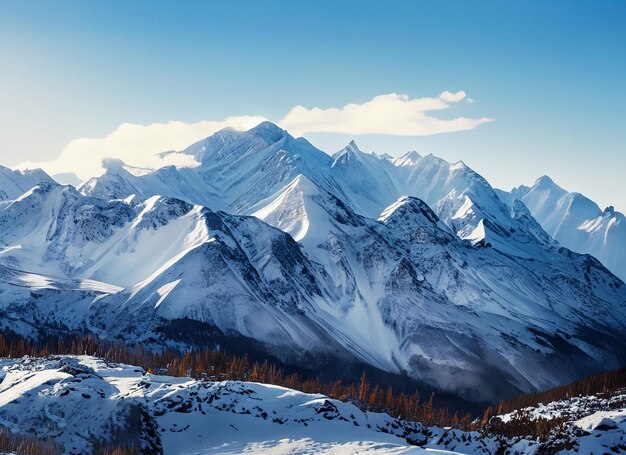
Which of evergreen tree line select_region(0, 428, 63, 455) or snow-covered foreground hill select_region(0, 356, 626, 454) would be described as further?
snow-covered foreground hill select_region(0, 356, 626, 454)

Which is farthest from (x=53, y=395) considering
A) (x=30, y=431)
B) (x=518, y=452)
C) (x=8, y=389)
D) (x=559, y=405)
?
(x=559, y=405)

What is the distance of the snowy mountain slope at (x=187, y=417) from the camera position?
75.7m

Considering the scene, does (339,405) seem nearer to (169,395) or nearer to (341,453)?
(341,453)

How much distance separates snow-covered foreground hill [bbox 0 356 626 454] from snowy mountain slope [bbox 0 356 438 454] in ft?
0.45

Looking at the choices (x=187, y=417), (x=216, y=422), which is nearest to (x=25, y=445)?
(x=187, y=417)

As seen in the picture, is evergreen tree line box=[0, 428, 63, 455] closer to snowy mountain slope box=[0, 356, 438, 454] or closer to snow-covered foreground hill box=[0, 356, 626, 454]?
snow-covered foreground hill box=[0, 356, 626, 454]

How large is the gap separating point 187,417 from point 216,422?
460 cm

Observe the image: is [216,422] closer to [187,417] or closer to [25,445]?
[187,417]

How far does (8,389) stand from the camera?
8569 cm

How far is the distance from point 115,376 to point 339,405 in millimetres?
50898

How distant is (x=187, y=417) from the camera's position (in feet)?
291

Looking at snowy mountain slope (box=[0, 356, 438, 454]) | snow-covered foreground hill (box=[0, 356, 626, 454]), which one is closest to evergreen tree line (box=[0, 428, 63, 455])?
snow-covered foreground hill (box=[0, 356, 626, 454])

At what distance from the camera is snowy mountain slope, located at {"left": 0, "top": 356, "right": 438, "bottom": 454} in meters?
75.7

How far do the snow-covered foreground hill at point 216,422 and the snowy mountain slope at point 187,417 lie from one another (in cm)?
14
